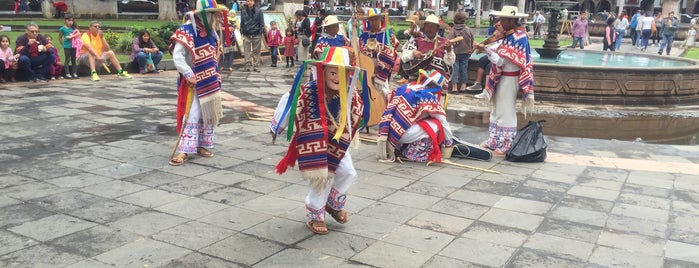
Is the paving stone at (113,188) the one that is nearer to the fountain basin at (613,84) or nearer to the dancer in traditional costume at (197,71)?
the dancer in traditional costume at (197,71)

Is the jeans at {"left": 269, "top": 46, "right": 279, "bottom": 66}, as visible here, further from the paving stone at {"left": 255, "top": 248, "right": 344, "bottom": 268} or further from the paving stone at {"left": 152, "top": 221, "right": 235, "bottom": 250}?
the paving stone at {"left": 255, "top": 248, "right": 344, "bottom": 268}

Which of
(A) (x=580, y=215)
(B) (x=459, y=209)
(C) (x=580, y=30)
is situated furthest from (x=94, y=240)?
(C) (x=580, y=30)

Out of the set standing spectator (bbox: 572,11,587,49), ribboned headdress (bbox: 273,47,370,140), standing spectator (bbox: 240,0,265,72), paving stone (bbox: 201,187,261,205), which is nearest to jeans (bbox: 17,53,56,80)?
standing spectator (bbox: 240,0,265,72)

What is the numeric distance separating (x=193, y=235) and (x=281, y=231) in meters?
0.67

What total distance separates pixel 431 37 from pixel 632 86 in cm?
587

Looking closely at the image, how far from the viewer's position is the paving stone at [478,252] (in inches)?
168

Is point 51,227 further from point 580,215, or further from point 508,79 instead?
point 508,79

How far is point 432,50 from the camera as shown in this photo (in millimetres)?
8086

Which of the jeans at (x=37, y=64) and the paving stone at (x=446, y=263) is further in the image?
the jeans at (x=37, y=64)

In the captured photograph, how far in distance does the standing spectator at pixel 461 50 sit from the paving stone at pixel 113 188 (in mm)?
7623

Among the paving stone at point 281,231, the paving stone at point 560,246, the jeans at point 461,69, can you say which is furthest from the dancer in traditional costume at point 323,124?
the jeans at point 461,69

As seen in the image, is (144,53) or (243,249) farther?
(144,53)

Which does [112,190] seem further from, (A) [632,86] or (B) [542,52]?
(B) [542,52]

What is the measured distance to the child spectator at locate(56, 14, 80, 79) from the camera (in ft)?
39.8
